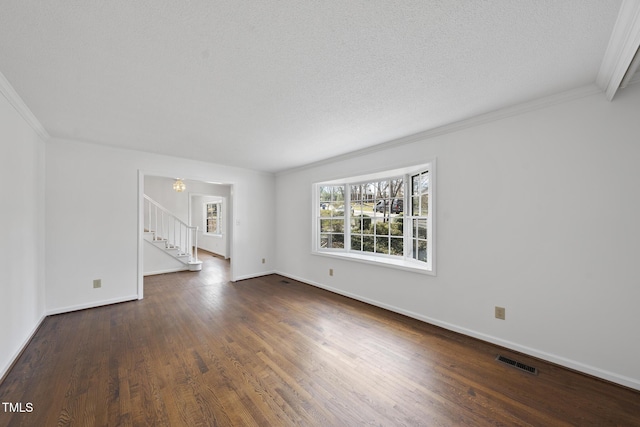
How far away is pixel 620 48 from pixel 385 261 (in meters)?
2.81

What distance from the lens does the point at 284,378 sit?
1.90 metres

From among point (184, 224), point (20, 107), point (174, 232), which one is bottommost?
point (174, 232)

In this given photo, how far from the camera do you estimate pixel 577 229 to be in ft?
6.53

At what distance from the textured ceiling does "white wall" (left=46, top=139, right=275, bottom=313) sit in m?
0.79

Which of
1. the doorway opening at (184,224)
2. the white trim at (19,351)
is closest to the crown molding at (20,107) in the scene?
the doorway opening at (184,224)

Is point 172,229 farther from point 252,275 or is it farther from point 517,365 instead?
point 517,365

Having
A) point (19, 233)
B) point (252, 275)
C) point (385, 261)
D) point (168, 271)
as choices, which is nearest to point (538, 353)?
point (385, 261)

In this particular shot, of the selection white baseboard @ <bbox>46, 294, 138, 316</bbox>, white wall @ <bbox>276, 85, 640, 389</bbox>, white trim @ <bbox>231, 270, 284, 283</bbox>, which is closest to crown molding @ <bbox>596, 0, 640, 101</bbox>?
white wall @ <bbox>276, 85, 640, 389</bbox>

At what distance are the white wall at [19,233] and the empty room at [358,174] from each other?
35 mm

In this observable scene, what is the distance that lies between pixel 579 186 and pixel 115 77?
380 centimetres

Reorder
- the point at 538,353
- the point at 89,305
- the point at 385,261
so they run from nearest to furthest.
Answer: the point at 538,353, the point at 89,305, the point at 385,261

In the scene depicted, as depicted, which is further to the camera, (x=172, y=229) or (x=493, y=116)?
(x=172, y=229)

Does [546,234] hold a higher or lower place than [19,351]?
higher

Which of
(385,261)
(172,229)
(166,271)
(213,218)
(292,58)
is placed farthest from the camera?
(213,218)
